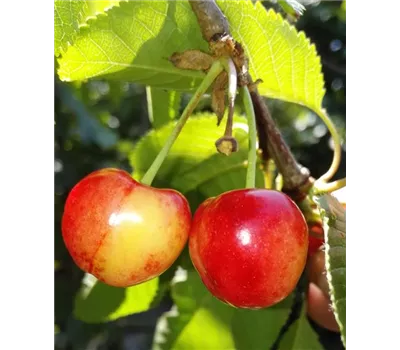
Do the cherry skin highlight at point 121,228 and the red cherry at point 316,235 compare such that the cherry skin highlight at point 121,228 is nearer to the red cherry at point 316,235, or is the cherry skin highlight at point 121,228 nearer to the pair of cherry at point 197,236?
the pair of cherry at point 197,236

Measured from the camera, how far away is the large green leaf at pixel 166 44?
0.86 metres

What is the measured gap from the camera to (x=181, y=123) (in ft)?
2.58

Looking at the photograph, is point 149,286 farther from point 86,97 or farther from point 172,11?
point 86,97

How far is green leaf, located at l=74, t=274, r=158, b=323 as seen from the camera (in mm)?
1196

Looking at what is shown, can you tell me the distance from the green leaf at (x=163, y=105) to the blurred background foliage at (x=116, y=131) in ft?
2.23

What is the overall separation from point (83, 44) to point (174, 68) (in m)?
0.14

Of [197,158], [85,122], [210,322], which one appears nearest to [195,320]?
[210,322]

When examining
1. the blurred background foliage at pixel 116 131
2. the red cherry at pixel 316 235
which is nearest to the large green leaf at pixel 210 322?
the red cherry at pixel 316 235

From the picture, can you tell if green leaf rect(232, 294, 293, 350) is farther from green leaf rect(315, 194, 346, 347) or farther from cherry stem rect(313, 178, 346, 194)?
green leaf rect(315, 194, 346, 347)

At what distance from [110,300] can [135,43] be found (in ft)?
1.78

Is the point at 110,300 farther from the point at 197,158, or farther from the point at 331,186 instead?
the point at 331,186

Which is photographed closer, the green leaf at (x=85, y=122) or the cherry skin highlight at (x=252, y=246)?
the cherry skin highlight at (x=252, y=246)

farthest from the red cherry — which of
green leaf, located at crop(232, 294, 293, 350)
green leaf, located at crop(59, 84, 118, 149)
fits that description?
green leaf, located at crop(59, 84, 118, 149)

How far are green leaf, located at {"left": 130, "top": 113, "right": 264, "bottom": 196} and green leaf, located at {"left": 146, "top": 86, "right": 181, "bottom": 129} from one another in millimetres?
50
